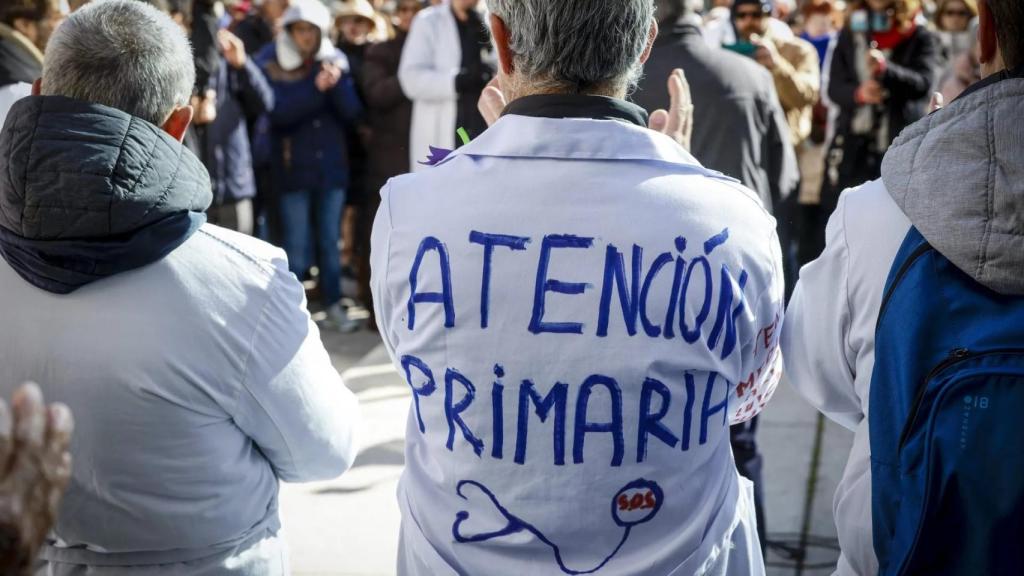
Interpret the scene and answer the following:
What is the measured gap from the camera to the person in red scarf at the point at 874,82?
668 centimetres

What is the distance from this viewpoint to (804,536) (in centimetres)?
415

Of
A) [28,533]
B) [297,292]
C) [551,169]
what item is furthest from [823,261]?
[28,533]

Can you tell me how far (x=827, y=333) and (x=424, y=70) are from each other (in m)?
5.06

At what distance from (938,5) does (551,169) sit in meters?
7.13

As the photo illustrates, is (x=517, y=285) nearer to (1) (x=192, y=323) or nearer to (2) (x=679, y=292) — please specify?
(2) (x=679, y=292)

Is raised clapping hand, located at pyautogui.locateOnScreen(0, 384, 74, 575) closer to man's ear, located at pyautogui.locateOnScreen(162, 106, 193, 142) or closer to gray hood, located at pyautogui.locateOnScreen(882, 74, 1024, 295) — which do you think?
man's ear, located at pyautogui.locateOnScreen(162, 106, 193, 142)

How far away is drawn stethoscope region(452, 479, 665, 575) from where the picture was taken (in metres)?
1.82

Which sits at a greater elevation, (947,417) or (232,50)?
(947,417)

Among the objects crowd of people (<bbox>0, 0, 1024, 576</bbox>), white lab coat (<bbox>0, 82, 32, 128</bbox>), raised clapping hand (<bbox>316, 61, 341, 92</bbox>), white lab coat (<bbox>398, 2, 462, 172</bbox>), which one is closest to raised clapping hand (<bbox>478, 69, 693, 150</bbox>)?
crowd of people (<bbox>0, 0, 1024, 576</bbox>)

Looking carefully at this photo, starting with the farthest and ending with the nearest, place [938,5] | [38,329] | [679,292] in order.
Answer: [938,5]
[38,329]
[679,292]

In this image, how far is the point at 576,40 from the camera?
183 centimetres

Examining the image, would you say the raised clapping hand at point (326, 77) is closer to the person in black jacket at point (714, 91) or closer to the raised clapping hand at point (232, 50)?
the raised clapping hand at point (232, 50)

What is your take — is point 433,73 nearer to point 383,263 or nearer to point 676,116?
point 676,116

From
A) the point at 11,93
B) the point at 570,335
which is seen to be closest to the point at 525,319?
the point at 570,335
